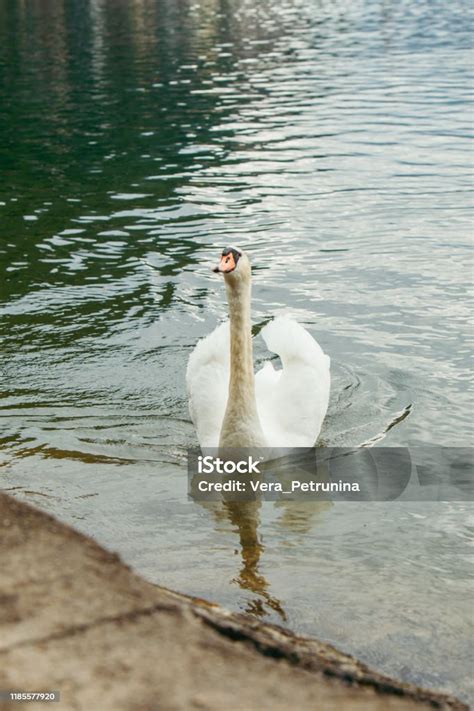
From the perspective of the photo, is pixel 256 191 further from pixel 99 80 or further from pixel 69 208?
pixel 99 80

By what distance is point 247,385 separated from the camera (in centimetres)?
837

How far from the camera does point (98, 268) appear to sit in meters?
14.6

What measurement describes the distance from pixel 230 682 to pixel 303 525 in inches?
136

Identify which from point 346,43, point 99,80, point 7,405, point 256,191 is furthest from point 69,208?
point 346,43

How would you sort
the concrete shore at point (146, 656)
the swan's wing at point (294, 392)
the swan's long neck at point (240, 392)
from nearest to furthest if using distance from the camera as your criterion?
the concrete shore at point (146, 656), the swan's long neck at point (240, 392), the swan's wing at point (294, 392)

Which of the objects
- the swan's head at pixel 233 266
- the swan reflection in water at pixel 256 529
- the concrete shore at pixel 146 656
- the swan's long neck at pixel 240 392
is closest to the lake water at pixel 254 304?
the swan reflection in water at pixel 256 529

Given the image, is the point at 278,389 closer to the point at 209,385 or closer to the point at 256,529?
the point at 209,385

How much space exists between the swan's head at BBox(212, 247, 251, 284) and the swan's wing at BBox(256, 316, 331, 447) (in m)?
1.12

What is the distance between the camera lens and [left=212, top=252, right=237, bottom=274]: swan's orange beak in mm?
8102

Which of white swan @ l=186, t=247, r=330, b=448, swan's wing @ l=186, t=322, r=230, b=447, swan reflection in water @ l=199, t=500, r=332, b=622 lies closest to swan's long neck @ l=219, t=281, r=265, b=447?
white swan @ l=186, t=247, r=330, b=448

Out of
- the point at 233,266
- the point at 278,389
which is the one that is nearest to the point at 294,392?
the point at 278,389

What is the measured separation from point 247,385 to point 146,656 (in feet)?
12.9

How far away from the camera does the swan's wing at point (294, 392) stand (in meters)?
8.74

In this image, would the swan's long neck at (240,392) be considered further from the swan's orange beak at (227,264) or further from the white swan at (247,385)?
the swan's orange beak at (227,264)
